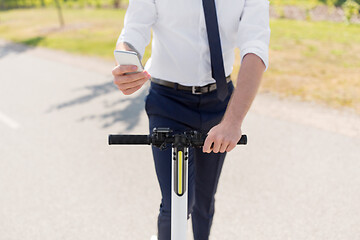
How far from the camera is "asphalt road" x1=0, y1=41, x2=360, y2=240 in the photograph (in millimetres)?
2516

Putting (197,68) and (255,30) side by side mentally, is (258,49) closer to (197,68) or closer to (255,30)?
(255,30)

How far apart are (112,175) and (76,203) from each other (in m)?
0.47

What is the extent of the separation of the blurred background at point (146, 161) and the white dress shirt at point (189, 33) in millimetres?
1393

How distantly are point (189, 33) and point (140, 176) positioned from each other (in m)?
1.96

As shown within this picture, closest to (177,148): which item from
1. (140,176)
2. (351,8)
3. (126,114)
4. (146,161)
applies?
(140,176)

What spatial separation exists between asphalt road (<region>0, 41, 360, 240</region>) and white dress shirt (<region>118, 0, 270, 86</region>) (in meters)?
1.39

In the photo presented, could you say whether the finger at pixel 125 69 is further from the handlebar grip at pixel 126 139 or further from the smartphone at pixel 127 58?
the handlebar grip at pixel 126 139

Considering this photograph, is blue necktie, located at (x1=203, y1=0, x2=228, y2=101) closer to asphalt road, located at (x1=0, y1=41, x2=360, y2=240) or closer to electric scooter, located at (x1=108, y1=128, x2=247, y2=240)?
electric scooter, located at (x1=108, y1=128, x2=247, y2=240)

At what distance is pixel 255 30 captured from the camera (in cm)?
129

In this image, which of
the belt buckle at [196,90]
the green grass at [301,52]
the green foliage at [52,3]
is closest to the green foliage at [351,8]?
the green grass at [301,52]

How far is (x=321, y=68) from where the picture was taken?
5.97m

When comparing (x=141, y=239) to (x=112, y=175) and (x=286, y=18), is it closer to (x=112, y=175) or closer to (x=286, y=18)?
(x=112, y=175)

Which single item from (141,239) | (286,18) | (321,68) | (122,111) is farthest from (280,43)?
(141,239)

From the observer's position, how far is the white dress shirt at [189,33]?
131 cm
